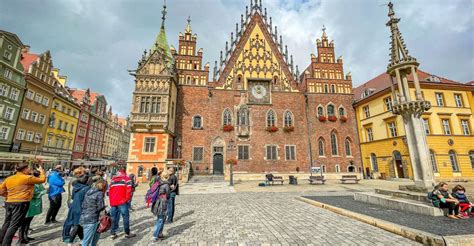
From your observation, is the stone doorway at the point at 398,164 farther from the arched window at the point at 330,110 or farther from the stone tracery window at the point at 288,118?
the stone tracery window at the point at 288,118

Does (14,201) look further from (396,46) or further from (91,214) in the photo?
(396,46)

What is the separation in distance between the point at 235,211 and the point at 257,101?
19654 millimetres

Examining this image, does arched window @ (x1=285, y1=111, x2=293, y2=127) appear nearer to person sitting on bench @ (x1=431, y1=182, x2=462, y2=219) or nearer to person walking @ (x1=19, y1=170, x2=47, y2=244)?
person sitting on bench @ (x1=431, y1=182, x2=462, y2=219)

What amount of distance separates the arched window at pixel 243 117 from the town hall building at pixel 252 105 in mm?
104

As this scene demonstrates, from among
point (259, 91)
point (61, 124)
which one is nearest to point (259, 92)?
point (259, 91)

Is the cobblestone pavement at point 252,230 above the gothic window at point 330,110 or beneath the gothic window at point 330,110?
beneath

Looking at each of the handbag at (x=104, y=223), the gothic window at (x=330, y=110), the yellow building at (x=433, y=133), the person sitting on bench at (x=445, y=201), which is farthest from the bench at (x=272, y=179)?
the handbag at (x=104, y=223)

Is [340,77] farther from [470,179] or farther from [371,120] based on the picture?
[470,179]

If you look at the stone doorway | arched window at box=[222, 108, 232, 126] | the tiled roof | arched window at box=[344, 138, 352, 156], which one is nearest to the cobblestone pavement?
arched window at box=[222, 108, 232, 126]

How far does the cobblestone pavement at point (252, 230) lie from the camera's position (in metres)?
4.79

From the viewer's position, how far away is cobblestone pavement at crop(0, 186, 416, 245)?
15.7 feet

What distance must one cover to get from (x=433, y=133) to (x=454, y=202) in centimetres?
2080

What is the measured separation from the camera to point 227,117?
2555 cm

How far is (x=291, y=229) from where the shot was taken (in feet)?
18.5
